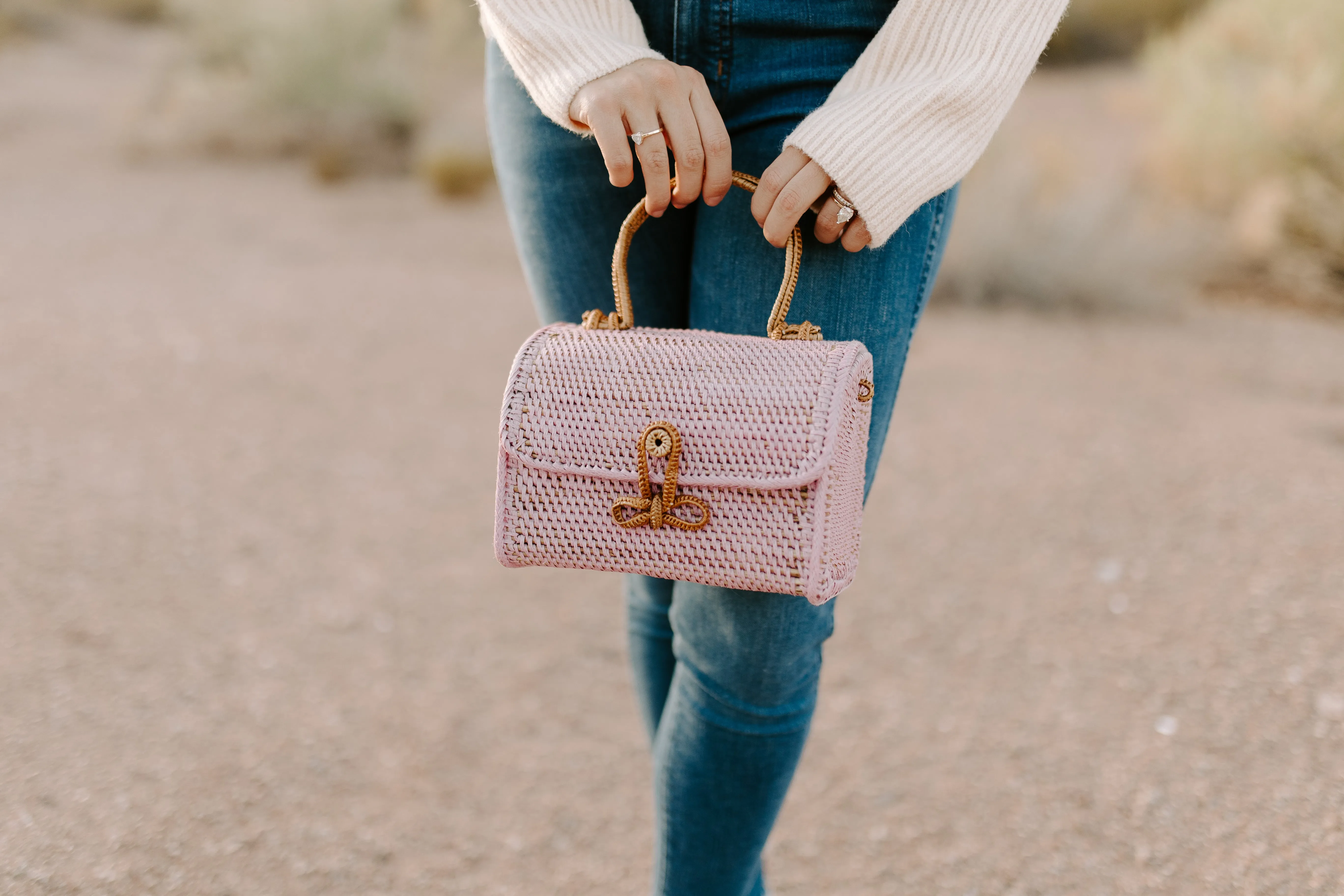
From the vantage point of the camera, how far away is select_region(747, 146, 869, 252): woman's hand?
97 cm

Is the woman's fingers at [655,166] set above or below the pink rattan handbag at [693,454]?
above

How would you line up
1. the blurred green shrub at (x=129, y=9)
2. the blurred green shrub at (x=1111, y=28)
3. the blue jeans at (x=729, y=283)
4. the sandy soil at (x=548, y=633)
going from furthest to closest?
the blurred green shrub at (x=129, y=9)
the blurred green shrub at (x=1111, y=28)
the sandy soil at (x=548, y=633)
the blue jeans at (x=729, y=283)

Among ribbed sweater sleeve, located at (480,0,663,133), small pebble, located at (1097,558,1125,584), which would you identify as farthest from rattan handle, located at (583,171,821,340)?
small pebble, located at (1097,558,1125,584)

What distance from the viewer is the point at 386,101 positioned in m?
7.86

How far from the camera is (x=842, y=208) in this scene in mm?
977

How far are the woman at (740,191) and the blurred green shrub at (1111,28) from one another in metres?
12.8

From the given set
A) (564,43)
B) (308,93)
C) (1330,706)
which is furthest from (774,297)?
(308,93)

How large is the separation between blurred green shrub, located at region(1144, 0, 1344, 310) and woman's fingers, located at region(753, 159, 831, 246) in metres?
5.05

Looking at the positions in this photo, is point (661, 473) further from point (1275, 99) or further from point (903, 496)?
point (1275, 99)

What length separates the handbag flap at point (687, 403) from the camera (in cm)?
96

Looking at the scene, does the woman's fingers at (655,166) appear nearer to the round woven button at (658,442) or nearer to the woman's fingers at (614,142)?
the woman's fingers at (614,142)

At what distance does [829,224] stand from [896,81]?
0.17 m

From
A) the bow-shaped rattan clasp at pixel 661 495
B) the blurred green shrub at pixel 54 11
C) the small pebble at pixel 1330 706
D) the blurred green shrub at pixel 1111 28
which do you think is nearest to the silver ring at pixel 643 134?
the bow-shaped rattan clasp at pixel 661 495

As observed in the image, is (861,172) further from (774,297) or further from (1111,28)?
(1111,28)
